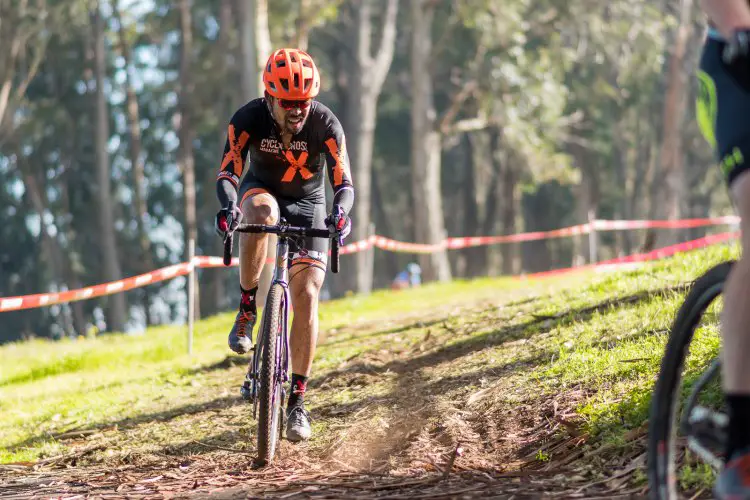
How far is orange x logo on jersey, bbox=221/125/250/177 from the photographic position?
6410mm

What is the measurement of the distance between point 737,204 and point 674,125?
26.4m

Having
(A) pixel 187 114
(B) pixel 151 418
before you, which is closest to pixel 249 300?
(B) pixel 151 418

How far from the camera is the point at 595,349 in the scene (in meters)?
7.23

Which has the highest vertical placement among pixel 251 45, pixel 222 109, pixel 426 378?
pixel 222 109

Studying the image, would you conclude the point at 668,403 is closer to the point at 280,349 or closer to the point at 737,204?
the point at 737,204

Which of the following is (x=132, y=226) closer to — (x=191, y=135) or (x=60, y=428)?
(x=191, y=135)

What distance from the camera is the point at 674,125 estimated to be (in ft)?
92.5

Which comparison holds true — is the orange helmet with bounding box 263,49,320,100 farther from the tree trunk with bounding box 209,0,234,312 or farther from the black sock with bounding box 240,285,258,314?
the tree trunk with bounding box 209,0,234,312

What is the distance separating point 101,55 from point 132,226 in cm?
859

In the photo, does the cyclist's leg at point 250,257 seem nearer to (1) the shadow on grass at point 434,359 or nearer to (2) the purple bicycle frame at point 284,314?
(2) the purple bicycle frame at point 284,314

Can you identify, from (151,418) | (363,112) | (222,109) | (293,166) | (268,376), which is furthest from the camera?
(222,109)

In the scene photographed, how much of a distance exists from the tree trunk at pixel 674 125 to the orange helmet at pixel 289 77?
2320 centimetres

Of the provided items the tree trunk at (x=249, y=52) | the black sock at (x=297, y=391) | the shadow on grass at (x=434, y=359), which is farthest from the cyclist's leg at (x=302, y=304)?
the tree trunk at (x=249, y=52)

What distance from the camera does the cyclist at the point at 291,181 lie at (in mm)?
6211
